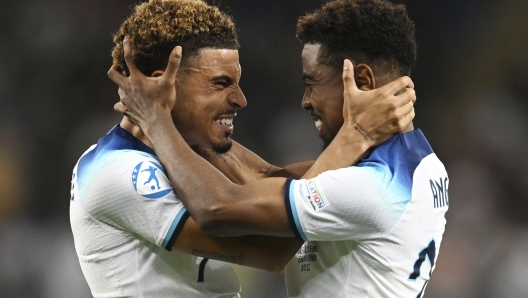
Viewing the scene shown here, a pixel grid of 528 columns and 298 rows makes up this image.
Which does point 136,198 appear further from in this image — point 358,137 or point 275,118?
point 275,118

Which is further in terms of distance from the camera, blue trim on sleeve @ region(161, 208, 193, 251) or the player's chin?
the player's chin

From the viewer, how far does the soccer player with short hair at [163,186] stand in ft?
8.87

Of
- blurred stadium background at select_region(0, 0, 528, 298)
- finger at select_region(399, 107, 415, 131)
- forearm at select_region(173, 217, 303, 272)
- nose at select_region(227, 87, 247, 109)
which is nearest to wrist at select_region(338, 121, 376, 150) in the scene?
finger at select_region(399, 107, 415, 131)

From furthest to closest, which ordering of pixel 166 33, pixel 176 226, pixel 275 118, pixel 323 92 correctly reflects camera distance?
pixel 275 118, pixel 166 33, pixel 323 92, pixel 176 226

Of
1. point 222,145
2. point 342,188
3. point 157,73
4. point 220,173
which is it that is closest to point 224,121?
point 222,145

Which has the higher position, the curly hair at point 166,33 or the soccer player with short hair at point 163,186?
the curly hair at point 166,33

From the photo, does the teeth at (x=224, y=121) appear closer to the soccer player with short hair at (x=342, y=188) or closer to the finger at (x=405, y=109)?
the soccer player with short hair at (x=342, y=188)

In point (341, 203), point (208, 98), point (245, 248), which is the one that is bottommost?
point (245, 248)

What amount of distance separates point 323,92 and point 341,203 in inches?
25.6

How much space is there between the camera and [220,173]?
8.93 feet

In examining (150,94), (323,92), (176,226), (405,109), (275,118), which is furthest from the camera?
(275,118)

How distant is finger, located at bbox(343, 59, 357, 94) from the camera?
282 cm

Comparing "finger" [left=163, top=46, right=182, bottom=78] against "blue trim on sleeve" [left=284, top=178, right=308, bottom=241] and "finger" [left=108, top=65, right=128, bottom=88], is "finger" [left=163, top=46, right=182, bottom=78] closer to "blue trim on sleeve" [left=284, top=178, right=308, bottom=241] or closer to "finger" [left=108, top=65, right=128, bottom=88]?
"finger" [left=108, top=65, right=128, bottom=88]

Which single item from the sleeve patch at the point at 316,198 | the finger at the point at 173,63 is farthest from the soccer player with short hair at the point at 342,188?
the finger at the point at 173,63
